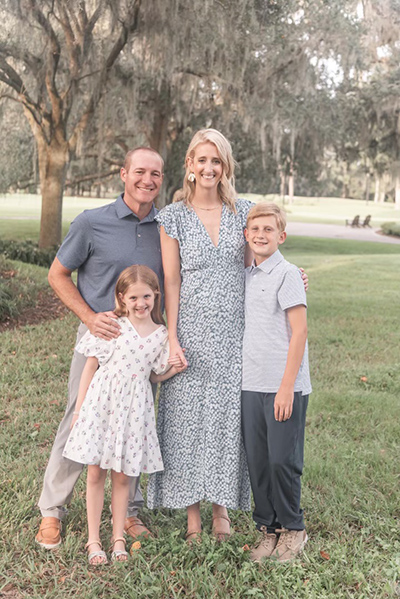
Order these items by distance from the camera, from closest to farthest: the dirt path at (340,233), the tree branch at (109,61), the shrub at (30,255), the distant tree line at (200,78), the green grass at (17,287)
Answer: the green grass at (17,287) < the tree branch at (109,61) < the distant tree line at (200,78) < the shrub at (30,255) < the dirt path at (340,233)

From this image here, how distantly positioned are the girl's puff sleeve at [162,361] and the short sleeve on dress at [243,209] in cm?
66

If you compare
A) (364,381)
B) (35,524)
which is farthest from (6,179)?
(35,524)

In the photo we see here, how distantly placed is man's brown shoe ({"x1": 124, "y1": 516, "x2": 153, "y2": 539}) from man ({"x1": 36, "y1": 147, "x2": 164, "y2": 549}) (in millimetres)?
14

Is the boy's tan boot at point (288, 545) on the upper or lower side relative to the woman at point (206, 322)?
lower

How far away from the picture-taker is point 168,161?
17703 mm

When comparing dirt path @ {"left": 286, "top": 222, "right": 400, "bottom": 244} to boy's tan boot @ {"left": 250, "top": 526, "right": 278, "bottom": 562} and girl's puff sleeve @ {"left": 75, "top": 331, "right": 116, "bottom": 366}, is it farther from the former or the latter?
girl's puff sleeve @ {"left": 75, "top": 331, "right": 116, "bottom": 366}

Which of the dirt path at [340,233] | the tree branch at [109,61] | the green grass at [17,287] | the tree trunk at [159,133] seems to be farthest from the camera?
the dirt path at [340,233]

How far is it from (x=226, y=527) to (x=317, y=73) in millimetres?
13304

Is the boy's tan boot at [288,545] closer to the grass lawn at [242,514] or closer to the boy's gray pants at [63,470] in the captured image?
the grass lawn at [242,514]

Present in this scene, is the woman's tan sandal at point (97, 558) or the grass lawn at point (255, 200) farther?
the grass lawn at point (255, 200)

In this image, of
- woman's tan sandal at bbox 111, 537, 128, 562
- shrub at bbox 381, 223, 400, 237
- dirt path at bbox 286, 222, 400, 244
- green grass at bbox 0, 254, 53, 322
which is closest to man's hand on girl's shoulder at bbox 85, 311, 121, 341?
woman's tan sandal at bbox 111, 537, 128, 562

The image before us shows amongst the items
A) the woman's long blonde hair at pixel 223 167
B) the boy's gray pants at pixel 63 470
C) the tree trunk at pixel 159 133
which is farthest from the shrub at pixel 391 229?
the boy's gray pants at pixel 63 470

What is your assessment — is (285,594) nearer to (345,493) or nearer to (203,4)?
(345,493)

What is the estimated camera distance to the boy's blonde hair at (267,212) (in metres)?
2.84
